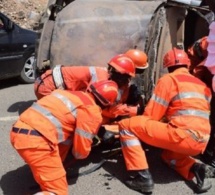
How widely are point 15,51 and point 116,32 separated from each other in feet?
8.76

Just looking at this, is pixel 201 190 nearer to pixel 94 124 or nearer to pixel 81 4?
pixel 94 124

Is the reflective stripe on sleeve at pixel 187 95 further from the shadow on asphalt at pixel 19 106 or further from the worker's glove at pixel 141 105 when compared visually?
the shadow on asphalt at pixel 19 106

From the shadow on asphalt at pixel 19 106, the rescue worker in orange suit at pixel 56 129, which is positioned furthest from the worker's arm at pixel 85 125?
the shadow on asphalt at pixel 19 106

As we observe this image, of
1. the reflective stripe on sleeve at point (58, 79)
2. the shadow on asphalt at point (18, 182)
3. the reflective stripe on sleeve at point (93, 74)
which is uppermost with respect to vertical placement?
the reflective stripe on sleeve at point (93, 74)

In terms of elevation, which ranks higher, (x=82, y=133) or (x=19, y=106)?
(x=82, y=133)

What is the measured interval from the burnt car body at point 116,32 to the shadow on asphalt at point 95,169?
2.50 ft

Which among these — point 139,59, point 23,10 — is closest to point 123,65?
point 139,59

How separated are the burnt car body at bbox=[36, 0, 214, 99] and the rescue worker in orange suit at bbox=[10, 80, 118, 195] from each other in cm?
110

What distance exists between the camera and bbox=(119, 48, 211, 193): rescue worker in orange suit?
152 inches

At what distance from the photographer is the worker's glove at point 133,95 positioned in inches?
189

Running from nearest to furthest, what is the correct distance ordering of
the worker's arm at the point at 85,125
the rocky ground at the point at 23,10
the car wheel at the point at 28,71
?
the worker's arm at the point at 85,125 → the car wheel at the point at 28,71 → the rocky ground at the point at 23,10

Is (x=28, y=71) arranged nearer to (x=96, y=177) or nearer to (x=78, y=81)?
(x=78, y=81)

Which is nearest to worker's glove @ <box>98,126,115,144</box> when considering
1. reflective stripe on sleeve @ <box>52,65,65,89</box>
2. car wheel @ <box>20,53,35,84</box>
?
reflective stripe on sleeve @ <box>52,65,65,89</box>

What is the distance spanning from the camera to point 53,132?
11.9ft
